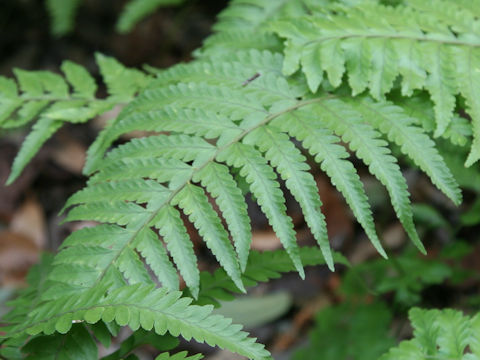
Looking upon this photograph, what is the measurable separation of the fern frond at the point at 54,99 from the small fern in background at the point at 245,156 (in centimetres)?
3

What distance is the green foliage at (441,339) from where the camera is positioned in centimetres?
153

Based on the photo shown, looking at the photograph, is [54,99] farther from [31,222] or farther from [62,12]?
[62,12]

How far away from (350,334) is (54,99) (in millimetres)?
1720

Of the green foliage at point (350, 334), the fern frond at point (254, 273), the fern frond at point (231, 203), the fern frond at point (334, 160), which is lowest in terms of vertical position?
the green foliage at point (350, 334)

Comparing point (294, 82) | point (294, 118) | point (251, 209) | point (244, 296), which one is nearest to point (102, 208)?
point (294, 118)

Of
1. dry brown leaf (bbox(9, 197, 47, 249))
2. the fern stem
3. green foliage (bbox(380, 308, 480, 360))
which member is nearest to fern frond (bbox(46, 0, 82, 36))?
dry brown leaf (bbox(9, 197, 47, 249))

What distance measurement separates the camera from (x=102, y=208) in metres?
1.55

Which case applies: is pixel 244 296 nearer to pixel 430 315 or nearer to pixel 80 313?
pixel 430 315

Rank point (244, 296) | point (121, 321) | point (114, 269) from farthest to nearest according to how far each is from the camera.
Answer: point (244, 296), point (114, 269), point (121, 321)

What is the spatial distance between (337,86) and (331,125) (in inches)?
5.7

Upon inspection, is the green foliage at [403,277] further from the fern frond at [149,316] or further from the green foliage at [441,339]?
the fern frond at [149,316]

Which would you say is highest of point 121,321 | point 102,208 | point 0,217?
point 102,208

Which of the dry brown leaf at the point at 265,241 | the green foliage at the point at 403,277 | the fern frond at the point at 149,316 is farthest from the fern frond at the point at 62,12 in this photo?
the fern frond at the point at 149,316

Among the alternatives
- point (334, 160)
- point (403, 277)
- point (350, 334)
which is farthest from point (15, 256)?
point (334, 160)
